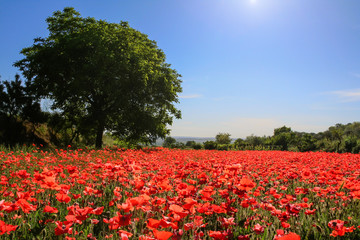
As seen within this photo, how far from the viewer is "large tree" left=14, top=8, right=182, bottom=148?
55.5 feet

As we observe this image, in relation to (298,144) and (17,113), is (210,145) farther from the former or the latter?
(17,113)

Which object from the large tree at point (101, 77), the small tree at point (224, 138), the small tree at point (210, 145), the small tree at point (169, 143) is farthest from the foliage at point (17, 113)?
the small tree at point (224, 138)

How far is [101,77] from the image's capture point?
16344mm

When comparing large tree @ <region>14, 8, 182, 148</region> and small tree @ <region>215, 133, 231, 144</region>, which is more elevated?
large tree @ <region>14, 8, 182, 148</region>

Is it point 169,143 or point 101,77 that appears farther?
point 169,143

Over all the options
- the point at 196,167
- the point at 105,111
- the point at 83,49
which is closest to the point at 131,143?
the point at 105,111

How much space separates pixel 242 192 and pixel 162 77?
18375 mm

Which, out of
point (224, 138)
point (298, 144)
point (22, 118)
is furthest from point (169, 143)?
point (22, 118)

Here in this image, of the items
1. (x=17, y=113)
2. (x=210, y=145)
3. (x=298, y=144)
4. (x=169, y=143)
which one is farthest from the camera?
(x=169, y=143)

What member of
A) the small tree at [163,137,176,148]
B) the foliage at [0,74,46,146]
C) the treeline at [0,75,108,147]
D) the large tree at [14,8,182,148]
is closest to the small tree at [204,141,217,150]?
the small tree at [163,137,176,148]

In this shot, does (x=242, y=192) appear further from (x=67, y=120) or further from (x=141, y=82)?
(x=67, y=120)

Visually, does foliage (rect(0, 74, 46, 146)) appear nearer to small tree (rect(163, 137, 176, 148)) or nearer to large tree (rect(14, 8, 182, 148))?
large tree (rect(14, 8, 182, 148))

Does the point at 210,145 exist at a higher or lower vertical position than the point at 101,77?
lower

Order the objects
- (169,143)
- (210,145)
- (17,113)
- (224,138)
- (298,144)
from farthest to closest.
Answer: (224,138)
(169,143)
(210,145)
(298,144)
(17,113)
